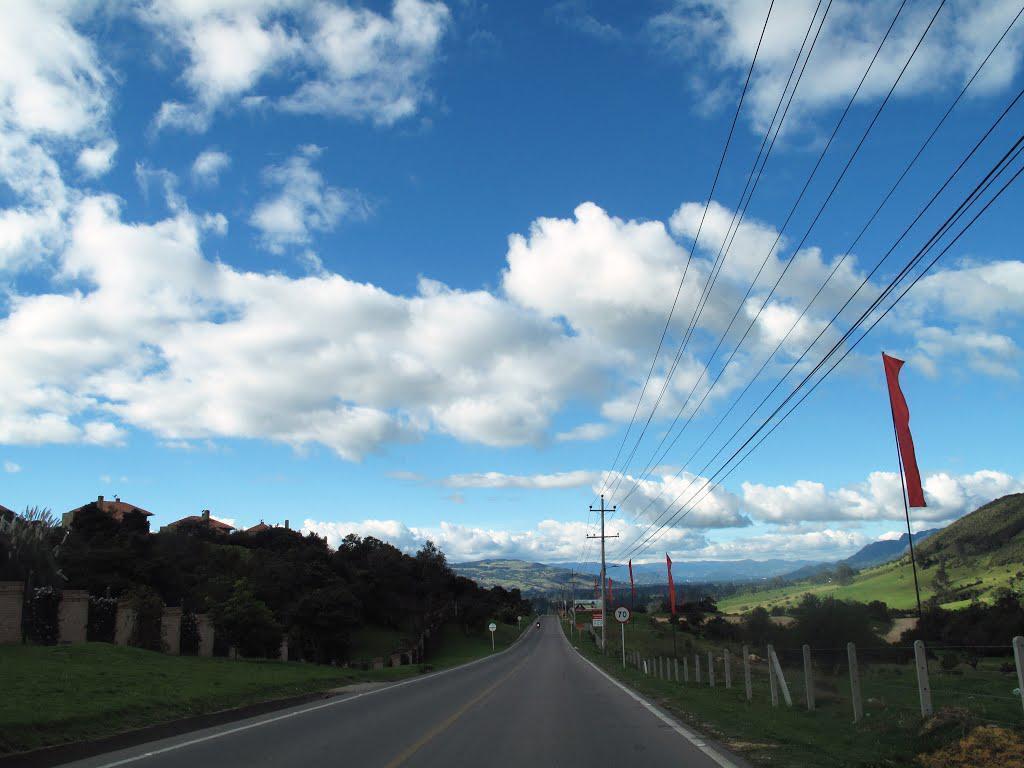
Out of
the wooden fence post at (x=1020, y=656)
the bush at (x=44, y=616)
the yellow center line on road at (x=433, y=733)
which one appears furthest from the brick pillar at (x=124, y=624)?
the wooden fence post at (x=1020, y=656)

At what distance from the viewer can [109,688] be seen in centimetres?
1590

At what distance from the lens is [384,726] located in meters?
13.9

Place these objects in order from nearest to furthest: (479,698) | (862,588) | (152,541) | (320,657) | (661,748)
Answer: (661,748), (479,698), (320,657), (152,541), (862,588)

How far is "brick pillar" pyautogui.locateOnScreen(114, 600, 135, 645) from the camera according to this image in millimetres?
26625

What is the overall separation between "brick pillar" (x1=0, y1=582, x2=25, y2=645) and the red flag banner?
2251 centimetres

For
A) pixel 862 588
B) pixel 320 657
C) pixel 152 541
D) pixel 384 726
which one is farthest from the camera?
pixel 862 588

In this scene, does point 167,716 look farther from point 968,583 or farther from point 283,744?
point 968,583

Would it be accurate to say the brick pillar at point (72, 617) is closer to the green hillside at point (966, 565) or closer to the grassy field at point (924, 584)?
the green hillside at point (966, 565)

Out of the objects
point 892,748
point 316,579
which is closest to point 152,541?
point 316,579

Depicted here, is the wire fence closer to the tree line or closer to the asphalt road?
the asphalt road

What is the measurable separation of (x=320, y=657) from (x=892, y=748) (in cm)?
5162

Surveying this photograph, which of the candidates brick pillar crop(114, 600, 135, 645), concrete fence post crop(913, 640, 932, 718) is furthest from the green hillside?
concrete fence post crop(913, 640, 932, 718)

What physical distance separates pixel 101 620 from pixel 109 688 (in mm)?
11769

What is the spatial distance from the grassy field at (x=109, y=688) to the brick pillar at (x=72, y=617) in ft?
3.49
